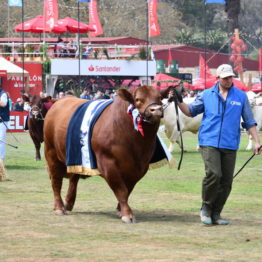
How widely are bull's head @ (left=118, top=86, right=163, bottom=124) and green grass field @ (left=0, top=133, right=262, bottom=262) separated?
127 cm

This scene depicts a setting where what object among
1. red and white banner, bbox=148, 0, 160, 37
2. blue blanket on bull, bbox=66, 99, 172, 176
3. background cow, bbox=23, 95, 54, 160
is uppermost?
red and white banner, bbox=148, 0, 160, 37

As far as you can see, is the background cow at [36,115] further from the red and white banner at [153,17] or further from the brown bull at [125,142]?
the red and white banner at [153,17]

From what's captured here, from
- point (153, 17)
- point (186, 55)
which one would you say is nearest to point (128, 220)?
point (153, 17)

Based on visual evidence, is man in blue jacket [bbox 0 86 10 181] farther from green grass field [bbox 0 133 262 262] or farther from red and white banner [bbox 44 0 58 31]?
red and white banner [bbox 44 0 58 31]

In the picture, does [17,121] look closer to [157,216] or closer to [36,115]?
[36,115]

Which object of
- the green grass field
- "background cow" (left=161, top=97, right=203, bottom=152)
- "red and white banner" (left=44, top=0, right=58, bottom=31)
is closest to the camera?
the green grass field

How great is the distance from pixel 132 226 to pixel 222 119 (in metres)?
1.62

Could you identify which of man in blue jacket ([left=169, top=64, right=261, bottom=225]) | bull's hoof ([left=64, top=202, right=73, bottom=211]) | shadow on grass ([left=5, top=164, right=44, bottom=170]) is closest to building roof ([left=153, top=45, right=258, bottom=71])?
shadow on grass ([left=5, top=164, right=44, bottom=170])

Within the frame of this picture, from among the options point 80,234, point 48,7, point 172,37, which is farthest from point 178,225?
point 172,37

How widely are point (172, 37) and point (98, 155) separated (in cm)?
7154

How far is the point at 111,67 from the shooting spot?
49094 millimetres

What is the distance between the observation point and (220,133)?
10352mm

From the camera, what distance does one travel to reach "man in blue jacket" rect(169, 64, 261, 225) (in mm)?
10359

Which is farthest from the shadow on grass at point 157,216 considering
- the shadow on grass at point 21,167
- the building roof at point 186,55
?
the building roof at point 186,55
